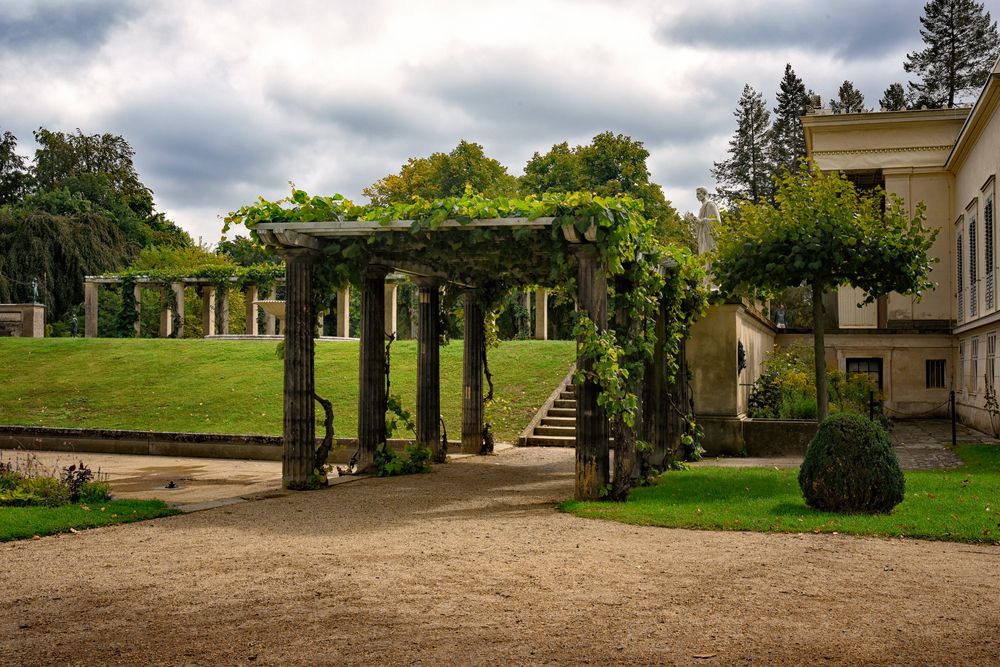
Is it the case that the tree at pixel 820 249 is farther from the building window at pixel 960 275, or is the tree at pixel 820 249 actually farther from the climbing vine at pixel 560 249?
the building window at pixel 960 275

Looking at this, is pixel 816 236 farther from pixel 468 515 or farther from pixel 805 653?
pixel 805 653

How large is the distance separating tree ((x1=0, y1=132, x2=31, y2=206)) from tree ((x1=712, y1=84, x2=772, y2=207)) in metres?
46.0

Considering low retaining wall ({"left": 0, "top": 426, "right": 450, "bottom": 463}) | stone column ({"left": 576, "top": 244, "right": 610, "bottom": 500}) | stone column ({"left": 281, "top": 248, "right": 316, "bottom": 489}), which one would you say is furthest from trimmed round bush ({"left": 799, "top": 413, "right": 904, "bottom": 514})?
low retaining wall ({"left": 0, "top": 426, "right": 450, "bottom": 463})

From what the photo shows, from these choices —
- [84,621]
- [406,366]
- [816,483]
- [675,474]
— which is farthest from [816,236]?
[406,366]

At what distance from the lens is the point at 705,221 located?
16047 mm

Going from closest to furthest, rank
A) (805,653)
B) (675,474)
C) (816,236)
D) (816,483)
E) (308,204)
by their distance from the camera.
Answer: (805,653) → (816,483) → (308,204) → (675,474) → (816,236)

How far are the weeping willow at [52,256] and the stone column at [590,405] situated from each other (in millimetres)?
43761

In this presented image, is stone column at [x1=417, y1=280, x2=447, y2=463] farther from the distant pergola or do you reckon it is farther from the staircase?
the staircase

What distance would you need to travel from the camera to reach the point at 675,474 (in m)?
11.9

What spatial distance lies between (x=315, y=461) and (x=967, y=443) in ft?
41.3

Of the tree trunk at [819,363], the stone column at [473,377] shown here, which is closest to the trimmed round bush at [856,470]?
the tree trunk at [819,363]

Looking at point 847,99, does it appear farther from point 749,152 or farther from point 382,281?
point 382,281

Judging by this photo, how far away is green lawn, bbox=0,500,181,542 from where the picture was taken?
7562 millimetres

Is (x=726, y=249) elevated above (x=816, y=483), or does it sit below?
above
